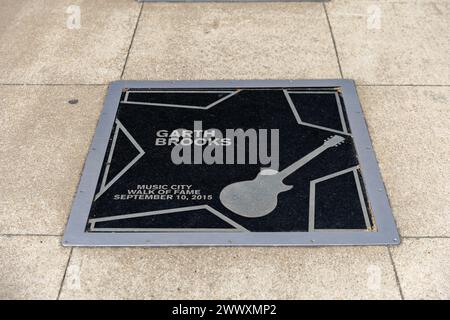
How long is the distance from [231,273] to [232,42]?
289 cm

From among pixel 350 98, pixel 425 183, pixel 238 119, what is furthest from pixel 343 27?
pixel 425 183

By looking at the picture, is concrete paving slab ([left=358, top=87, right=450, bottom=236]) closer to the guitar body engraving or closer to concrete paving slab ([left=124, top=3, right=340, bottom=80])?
concrete paving slab ([left=124, top=3, right=340, bottom=80])

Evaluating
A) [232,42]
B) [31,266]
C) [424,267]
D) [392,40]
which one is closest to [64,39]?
[232,42]

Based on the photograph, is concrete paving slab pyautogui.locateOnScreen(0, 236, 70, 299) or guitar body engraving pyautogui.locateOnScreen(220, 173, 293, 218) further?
guitar body engraving pyautogui.locateOnScreen(220, 173, 293, 218)

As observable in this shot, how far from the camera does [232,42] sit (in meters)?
5.50

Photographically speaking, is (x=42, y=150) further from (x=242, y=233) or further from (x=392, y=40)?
(x=392, y=40)

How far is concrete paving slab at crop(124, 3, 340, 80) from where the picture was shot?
16.6ft

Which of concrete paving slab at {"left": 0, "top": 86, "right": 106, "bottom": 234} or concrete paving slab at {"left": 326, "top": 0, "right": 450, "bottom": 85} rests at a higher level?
concrete paving slab at {"left": 0, "top": 86, "right": 106, "bottom": 234}

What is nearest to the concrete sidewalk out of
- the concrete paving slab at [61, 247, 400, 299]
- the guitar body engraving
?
the concrete paving slab at [61, 247, 400, 299]

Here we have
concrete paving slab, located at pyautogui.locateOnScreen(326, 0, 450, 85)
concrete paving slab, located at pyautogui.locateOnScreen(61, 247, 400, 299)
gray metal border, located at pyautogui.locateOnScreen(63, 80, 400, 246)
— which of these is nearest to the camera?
concrete paving slab, located at pyautogui.locateOnScreen(61, 247, 400, 299)

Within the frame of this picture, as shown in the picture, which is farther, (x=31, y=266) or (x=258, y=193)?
(x=258, y=193)

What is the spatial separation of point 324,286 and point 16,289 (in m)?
1.87

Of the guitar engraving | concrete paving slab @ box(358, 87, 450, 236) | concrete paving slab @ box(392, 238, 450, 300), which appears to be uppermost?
the guitar engraving

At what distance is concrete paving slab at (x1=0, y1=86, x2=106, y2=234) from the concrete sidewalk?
0.4 inches
